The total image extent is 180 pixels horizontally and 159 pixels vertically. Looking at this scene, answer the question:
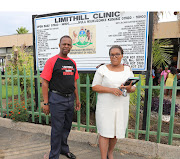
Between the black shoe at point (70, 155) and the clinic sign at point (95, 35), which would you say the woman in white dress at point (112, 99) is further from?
the clinic sign at point (95, 35)

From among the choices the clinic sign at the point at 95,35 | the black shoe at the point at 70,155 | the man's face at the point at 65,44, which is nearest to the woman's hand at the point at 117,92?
the man's face at the point at 65,44

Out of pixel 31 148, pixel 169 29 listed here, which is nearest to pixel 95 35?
pixel 31 148

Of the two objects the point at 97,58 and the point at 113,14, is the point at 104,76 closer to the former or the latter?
the point at 97,58

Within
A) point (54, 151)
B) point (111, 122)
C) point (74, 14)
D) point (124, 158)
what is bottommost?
point (124, 158)

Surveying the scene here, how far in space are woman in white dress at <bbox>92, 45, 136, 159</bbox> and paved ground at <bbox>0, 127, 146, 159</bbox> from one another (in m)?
0.67

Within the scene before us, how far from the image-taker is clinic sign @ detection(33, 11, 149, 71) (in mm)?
2744

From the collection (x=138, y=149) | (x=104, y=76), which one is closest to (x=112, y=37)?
(x=104, y=76)

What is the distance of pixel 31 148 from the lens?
2.69 meters

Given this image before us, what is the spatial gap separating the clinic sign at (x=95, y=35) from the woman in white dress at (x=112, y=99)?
0.99m

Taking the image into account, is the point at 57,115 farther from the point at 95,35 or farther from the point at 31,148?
the point at 95,35

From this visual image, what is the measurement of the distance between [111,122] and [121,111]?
0.64 feet

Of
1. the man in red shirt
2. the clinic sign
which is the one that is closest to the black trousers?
the man in red shirt

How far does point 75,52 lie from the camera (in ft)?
10.8

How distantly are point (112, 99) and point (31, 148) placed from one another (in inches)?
73.2
